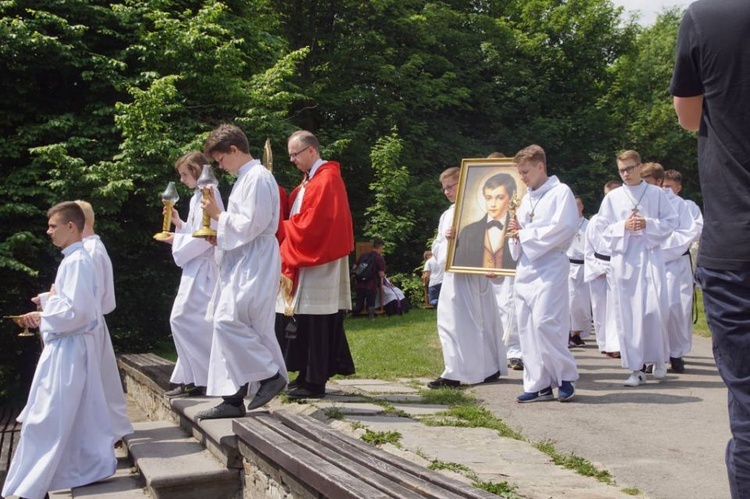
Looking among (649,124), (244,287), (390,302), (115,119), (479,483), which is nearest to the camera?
(479,483)

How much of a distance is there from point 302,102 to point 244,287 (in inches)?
936

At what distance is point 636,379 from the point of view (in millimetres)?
8898

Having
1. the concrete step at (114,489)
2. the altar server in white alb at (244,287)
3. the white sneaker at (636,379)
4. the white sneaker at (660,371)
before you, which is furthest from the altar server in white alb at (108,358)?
the white sneaker at (660,371)

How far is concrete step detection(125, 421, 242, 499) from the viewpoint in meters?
5.84

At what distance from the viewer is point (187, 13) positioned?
64.1 ft

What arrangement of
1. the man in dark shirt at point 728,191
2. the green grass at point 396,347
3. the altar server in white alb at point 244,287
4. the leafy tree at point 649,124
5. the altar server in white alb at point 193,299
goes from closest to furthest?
the man in dark shirt at point 728,191, the altar server in white alb at point 244,287, the altar server in white alb at point 193,299, the green grass at point 396,347, the leafy tree at point 649,124

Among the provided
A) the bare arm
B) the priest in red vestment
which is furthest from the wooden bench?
the bare arm

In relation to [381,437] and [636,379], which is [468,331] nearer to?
[636,379]

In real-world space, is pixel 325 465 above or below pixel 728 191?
below

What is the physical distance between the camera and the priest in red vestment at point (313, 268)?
7562 millimetres

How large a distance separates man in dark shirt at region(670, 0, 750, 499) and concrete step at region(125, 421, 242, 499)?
3780mm

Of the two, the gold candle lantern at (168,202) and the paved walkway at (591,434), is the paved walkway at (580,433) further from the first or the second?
the gold candle lantern at (168,202)

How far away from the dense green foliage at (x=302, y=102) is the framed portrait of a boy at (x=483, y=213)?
9.34 meters

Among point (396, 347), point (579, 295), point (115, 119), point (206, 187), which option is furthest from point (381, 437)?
point (115, 119)
